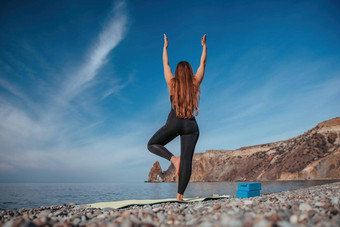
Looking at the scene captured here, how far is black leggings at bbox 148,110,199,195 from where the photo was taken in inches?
162

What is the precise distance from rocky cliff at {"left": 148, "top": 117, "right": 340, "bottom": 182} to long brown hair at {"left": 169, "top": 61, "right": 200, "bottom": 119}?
56.3 meters

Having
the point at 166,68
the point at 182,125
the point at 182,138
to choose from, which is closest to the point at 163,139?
the point at 182,138

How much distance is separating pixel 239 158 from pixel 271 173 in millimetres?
19744

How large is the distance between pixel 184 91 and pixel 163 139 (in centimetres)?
103

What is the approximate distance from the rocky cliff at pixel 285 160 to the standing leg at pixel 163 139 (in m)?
56.5

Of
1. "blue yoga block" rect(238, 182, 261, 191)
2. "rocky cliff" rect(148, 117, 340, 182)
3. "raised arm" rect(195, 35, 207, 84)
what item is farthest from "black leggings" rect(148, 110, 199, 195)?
"rocky cliff" rect(148, 117, 340, 182)

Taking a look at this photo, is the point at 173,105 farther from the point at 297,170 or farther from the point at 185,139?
the point at 297,170

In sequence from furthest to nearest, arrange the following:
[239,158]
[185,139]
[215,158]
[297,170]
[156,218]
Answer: [215,158] → [239,158] → [297,170] → [185,139] → [156,218]

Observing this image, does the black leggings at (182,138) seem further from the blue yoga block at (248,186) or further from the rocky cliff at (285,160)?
the rocky cliff at (285,160)

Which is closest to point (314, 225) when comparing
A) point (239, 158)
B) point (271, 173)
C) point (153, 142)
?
point (153, 142)

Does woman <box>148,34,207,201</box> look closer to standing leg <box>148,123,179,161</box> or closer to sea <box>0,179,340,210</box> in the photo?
standing leg <box>148,123,179,161</box>

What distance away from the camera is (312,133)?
5962 cm

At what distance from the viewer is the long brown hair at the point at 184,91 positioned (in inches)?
164

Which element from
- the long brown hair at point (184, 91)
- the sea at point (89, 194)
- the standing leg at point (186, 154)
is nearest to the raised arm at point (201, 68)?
the long brown hair at point (184, 91)
